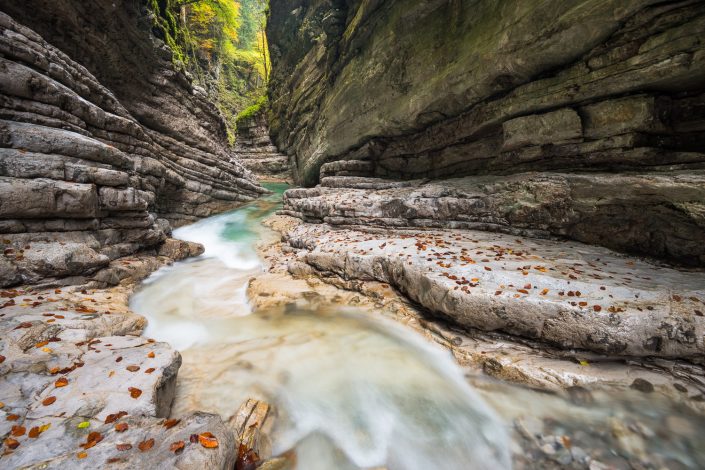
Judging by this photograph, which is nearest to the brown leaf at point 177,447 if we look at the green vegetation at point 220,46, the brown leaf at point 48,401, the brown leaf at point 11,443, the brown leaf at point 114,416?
the brown leaf at point 114,416

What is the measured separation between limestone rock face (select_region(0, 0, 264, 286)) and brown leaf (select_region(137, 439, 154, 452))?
19.0 ft

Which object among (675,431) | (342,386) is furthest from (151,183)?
(675,431)

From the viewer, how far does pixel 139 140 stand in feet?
36.9

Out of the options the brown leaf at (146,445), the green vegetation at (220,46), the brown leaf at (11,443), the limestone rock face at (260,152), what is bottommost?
the brown leaf at (146,445)

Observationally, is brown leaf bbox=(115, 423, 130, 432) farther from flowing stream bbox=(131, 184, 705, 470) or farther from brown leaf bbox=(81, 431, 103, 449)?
flowing stream bbox=(131, 184, 705, 470)

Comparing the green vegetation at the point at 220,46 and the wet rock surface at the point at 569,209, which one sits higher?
the green vegetation at the point at 220,46

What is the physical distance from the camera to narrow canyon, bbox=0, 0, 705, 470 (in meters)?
3.04

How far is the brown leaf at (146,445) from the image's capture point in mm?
2219

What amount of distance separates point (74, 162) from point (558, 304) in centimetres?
1129

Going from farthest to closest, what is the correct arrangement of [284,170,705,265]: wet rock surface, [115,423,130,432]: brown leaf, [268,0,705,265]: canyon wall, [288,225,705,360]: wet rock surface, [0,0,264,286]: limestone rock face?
[0,0,264,286]: limestone rock face → [268,0,705,265]: canyon wall → [284,170,705,265]: wet rock surface → [288,225,705,360]: wet rock surface → [115,423,130,432]: brown leaf

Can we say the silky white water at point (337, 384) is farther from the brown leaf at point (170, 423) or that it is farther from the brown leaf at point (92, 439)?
the brown leaf at point (92, 439)

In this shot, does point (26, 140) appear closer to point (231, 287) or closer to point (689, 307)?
point (231, 287)

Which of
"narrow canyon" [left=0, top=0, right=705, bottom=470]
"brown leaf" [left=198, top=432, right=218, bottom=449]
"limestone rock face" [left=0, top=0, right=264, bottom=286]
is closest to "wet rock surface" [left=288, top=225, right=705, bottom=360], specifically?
"narrow canyon" [left=0, top=0, right=705, bottom=470]

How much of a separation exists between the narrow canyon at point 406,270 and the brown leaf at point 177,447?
0.01m
